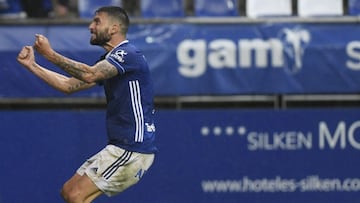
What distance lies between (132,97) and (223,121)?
425cm

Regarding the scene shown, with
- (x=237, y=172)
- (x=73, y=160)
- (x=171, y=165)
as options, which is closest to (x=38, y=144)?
(x=73, y=160)

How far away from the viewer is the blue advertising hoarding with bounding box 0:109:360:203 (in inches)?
448

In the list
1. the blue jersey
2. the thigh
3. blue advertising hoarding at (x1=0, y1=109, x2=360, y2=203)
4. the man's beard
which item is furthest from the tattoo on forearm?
blue advertising hoarding at (x1=0, y1=109, x2=360, y2=203)

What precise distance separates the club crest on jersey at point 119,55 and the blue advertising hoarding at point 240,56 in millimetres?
4596

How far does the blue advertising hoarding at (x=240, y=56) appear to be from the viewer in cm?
1201

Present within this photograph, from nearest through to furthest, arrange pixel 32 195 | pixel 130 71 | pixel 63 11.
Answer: pixel 130 71
pixel 32 195
pixel 63 11

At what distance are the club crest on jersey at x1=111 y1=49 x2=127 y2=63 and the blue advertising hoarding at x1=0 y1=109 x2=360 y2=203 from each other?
4146 millimetres

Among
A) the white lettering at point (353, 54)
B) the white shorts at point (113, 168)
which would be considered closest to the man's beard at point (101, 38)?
the white shorts at point (113, 168)

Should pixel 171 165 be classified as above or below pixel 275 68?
below

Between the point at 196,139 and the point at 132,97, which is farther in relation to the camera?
the point at 196,139

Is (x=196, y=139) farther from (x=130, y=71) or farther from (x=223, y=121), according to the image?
(x=130, y=71)

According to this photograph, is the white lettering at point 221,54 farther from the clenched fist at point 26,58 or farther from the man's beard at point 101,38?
the clenched fist at point 26,58

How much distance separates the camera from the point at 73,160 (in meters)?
11.4

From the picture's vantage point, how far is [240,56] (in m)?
12.0
